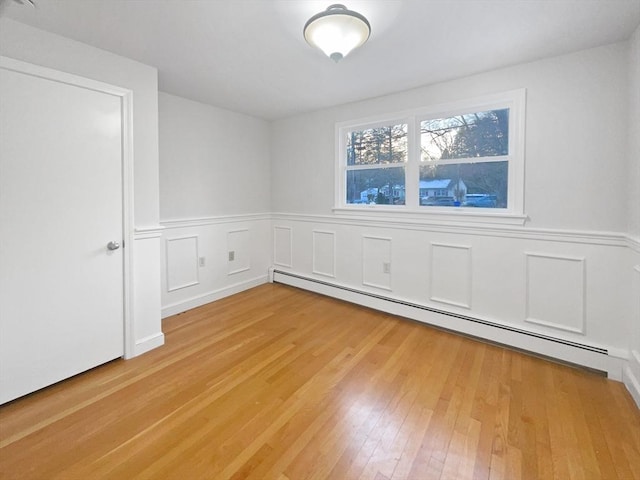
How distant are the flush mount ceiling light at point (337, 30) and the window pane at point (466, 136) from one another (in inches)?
54.7

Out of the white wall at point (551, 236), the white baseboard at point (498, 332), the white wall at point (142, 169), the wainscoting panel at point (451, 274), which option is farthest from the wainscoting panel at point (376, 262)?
the white wall at point (142, 169)

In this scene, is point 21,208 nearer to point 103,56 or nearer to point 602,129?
point 103,56

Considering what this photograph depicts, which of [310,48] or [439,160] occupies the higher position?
[310,48]

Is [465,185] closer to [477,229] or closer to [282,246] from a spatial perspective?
[477,229]

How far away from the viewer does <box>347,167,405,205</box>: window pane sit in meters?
3.37

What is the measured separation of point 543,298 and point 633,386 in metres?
0.73

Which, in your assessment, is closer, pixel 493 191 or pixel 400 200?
pixel 493 191

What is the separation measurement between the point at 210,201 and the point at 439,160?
2660 mm

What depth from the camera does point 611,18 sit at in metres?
1.85

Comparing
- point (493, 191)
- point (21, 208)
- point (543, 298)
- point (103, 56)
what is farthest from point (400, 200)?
point (21, 208)

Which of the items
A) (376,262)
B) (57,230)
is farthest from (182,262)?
(376,262)

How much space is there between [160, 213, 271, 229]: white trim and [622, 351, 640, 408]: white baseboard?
12.5ft

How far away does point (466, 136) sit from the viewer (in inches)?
113

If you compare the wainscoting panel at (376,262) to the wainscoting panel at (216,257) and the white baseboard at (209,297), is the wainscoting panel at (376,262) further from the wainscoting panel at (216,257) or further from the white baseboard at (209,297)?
the white baseboard at (209,297)
